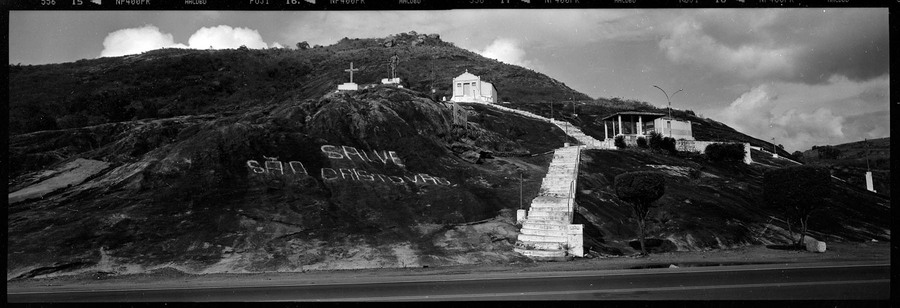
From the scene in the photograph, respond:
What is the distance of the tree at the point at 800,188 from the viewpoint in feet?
79.2

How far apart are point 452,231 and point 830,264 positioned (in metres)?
15.6

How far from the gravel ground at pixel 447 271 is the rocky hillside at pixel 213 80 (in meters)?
41.1

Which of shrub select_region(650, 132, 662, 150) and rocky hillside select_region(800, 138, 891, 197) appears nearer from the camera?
shrub select_region(650, 132, 662, 150)

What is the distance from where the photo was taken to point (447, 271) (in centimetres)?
2094

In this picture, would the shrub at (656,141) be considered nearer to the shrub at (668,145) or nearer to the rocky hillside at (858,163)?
the shrub at (668,145)

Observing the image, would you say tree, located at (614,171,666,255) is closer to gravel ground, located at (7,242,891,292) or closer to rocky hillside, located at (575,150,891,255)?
rocky hillside, located at (575,150,891,255)

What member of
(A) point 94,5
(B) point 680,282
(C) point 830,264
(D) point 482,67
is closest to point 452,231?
(B) point 680,282

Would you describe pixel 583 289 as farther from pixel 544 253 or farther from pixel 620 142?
pixel 620 142

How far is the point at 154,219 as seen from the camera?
2400cm

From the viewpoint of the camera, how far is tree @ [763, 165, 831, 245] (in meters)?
24.1

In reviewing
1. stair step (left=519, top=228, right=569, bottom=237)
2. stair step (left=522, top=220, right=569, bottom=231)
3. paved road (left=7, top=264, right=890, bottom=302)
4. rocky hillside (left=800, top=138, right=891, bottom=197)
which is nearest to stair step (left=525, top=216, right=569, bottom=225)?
stair step (left=522, top=220, right=569, bottom=231)

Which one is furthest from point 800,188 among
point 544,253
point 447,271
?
point 447,271

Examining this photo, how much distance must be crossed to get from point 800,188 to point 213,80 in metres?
92.4

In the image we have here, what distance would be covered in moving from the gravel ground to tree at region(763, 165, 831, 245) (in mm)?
2271
